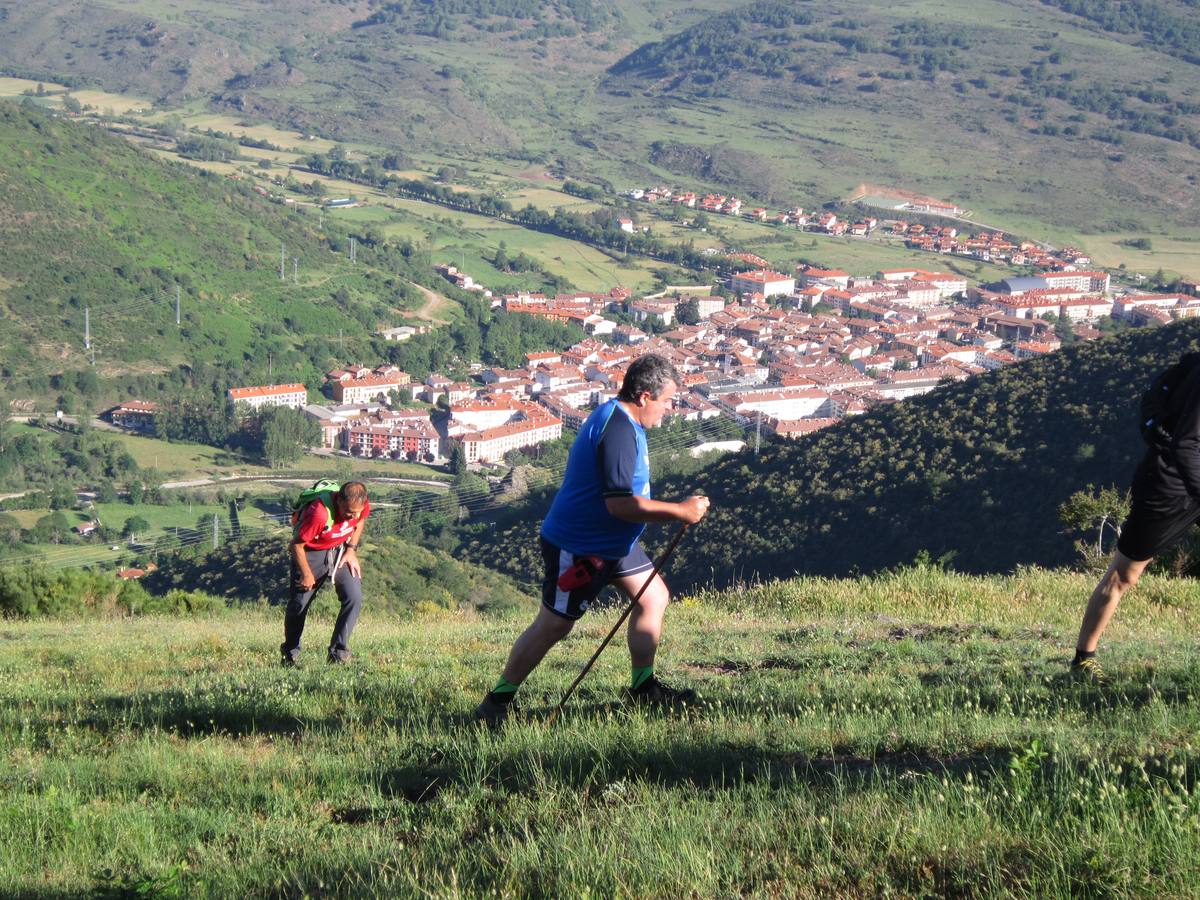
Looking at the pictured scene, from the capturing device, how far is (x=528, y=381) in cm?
6072

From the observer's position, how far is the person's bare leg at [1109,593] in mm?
4441

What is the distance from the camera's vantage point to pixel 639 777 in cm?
338

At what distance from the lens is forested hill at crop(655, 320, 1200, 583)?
2292 cm

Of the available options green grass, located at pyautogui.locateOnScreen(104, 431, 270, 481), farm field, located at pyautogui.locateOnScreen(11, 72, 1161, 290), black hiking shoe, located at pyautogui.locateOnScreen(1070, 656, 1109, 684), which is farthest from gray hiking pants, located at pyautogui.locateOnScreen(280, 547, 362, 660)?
farm field, located at pyautogui.locateOnScreen(11, 72, 1161, 290)

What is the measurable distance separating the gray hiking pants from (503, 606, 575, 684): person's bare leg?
2.05m

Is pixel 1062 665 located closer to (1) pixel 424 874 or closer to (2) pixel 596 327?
(1) pixel 424 874

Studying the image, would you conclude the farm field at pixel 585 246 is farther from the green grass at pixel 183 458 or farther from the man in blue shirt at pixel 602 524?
the man in blue shirt at pixel 602 524

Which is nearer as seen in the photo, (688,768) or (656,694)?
(688,768)

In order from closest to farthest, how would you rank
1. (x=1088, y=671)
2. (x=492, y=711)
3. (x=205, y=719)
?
1. (x=492, y=711)
2. (x=1088, y=671)
3. (x=205, y=719)

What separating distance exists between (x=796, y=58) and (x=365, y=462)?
405 feet

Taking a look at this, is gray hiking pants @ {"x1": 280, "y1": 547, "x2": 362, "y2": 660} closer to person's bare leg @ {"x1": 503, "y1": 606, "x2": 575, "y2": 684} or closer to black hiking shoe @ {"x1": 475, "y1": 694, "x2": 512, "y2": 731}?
black hiking shoe @ {"x1": 475, "y1": 694, "x2": 512, "y2": 731}

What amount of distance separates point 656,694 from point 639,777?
1.17 metres

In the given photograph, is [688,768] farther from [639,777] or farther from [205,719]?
[205,719]

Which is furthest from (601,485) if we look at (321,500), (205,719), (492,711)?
(321,500)
